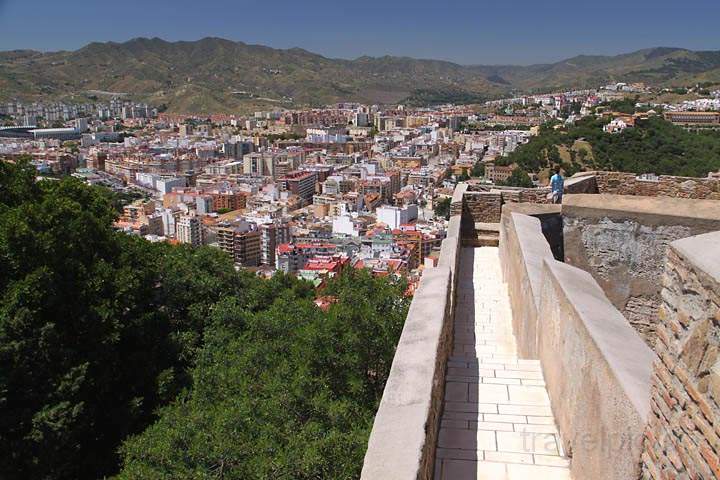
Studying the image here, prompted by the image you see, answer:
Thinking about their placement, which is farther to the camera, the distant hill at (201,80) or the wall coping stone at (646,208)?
the distant hill at (201,80)

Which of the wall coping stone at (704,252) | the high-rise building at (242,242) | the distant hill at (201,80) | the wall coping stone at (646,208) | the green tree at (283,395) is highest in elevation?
the distant hill at (201,80)

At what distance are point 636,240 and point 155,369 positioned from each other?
5837 millimetres

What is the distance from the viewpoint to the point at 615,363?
80.3 inches

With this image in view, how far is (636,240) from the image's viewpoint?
4.92m

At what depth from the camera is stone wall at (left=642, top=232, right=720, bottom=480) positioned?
136 cm

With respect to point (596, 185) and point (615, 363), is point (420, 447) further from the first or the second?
point (596, 185)

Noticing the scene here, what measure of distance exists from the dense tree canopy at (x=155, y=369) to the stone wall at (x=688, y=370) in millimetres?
3578

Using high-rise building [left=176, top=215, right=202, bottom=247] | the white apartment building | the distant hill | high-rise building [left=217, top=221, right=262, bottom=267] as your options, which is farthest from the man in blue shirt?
the distant hill

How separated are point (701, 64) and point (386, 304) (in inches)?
8094

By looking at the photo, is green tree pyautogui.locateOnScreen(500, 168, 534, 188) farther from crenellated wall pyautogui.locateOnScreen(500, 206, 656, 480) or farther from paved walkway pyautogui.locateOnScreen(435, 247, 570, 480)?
crenellated wall pyautogui.locateOnScreen(500, 206, 656, 480)

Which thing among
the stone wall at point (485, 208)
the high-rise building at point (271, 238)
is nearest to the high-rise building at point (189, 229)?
the high-rise building at point (271, 238)

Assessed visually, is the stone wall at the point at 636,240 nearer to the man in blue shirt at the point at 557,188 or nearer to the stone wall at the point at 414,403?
the man in blue shirt at the point at 557,188

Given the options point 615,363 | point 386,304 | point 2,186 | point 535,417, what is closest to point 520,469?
point 535,417

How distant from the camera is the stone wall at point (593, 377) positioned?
6.29ft
